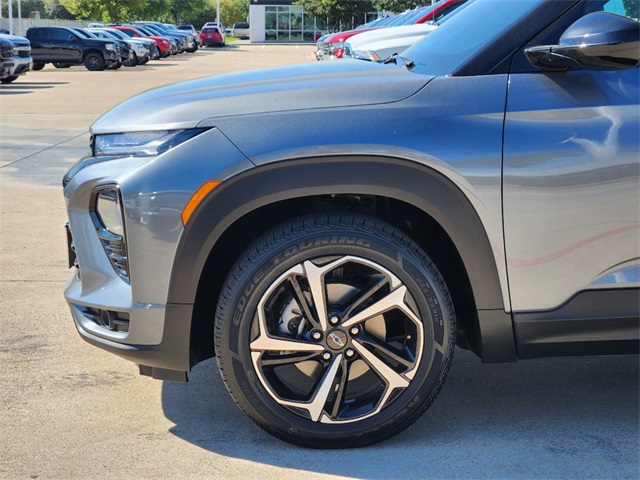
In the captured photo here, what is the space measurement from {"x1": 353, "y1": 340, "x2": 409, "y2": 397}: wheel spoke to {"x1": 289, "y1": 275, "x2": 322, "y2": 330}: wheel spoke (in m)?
0.16

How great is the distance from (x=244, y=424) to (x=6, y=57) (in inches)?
843

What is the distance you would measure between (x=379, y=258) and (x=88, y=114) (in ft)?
45.9

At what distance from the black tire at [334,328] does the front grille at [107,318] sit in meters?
0.34

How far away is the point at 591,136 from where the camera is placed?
303 centimetres

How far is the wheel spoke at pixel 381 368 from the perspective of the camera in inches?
124

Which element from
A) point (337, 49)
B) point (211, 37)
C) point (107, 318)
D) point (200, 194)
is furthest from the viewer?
point (211, 37)

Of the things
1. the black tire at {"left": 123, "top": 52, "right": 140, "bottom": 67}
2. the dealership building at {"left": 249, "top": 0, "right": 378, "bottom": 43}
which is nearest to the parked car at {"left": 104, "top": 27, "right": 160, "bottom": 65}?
the black tire at {"left": 123, "top": 52, "right": 140, "bottom": 67}

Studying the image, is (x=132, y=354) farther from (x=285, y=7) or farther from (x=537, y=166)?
(x=285, y=7)

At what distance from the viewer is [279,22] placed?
80125mm

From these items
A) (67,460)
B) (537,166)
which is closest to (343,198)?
(537,166)

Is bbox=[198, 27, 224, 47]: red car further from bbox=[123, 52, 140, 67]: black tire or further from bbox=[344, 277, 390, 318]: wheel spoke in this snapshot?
bbox=[344, 277, 390, 318]: wheel spoke

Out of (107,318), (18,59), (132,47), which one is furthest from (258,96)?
(132,47)

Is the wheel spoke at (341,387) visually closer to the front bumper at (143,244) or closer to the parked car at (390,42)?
the front bumper at (143,244)

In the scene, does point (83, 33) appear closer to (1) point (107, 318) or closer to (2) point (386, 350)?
(1) point (107, 318)
